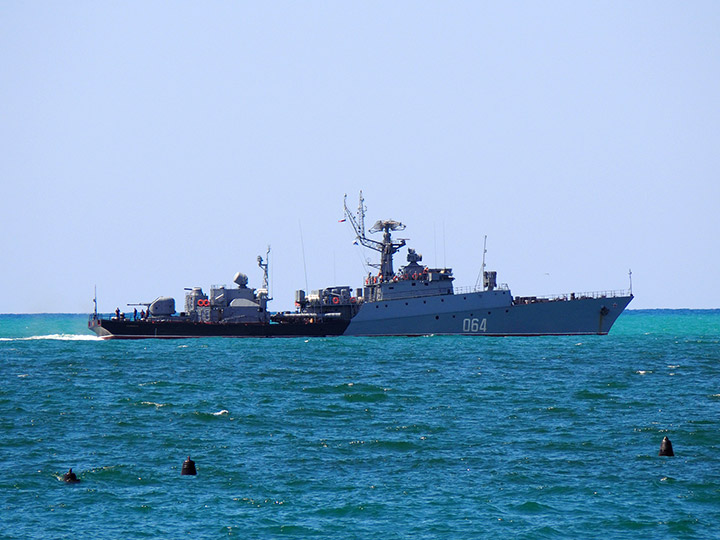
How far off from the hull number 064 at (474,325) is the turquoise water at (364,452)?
85.8 ft

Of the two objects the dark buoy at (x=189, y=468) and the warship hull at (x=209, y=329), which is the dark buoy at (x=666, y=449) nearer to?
the dark buoy at (x=189, y=468)

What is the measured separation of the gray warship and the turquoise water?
2598cm

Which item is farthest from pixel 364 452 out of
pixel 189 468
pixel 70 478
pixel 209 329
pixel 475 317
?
pixel 209 329

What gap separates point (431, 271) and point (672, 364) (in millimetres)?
27167

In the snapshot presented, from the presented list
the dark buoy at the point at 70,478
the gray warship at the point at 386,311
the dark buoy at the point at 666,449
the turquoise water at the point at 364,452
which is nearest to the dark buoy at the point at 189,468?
the turquoise water at the point at 364,452

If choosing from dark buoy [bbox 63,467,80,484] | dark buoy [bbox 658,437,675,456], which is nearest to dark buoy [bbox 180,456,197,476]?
dark buoy [bbox 63,467,80,484]

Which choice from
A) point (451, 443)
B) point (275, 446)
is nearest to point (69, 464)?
point (275, 446)

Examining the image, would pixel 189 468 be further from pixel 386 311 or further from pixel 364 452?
pixel 386 311

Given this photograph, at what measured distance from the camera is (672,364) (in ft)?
184

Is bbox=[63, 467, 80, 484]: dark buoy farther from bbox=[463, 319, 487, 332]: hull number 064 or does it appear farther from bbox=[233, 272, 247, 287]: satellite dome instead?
bbox=[233, 272, 247, 287]: satellite dome

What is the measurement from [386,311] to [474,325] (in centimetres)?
822

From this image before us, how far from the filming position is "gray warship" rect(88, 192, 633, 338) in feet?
256

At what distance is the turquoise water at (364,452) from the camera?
19.3 meters

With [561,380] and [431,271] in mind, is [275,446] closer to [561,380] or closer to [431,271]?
[561,380]
